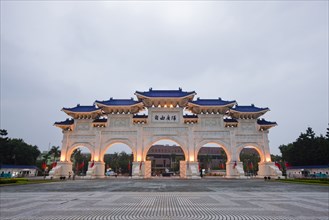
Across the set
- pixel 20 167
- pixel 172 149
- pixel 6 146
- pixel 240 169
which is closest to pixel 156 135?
pixel 240 169

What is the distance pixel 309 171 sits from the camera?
3978cm

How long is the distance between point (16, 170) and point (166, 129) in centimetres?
3255

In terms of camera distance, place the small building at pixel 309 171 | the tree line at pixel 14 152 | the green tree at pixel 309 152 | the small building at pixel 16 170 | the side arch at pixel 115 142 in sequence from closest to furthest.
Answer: the side arch at pixel 115 142 → the small building at pixel 309 171 → the green tree at pixel 309 152 → the small building at pixel 16 170 → the tree line at pixel 14 152

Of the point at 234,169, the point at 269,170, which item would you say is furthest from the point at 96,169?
the point at 269,170

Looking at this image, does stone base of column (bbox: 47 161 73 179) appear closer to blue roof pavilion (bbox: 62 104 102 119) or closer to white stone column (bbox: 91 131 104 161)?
white stone column (bbox: 91 131 104 161)

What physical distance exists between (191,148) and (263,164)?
1159 cm

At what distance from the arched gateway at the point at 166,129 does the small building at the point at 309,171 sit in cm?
943

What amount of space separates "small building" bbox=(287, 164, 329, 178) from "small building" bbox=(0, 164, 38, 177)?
51898mm

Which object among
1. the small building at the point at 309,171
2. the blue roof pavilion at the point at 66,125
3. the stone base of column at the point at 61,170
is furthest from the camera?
the small building at the point at 309,171

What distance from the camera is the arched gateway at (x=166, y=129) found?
33156mm

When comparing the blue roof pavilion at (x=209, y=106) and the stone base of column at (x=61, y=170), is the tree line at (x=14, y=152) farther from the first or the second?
the blue roof pavilion at (x=209, y=106)

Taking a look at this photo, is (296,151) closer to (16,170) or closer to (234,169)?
(234,169)

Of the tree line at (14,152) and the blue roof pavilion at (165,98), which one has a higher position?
the blue roof pavilion at (165,98)

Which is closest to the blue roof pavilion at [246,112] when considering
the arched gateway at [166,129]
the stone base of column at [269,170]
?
the arched gateway at [166,129]
